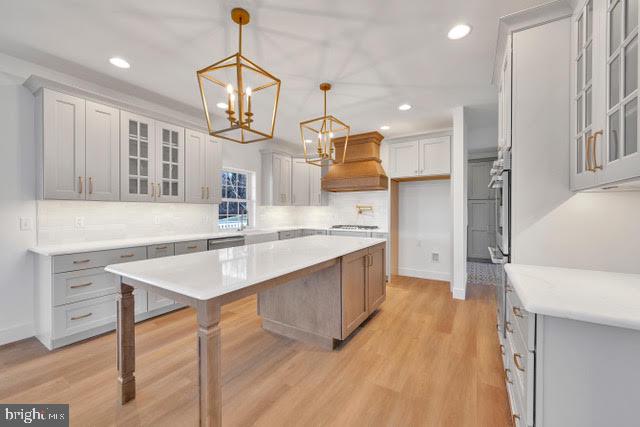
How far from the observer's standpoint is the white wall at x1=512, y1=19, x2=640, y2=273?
163 centimetres

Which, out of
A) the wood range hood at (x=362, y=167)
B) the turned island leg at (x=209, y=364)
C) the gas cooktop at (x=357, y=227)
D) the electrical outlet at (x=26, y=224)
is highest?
the wood range hood at (x=362, y=167)

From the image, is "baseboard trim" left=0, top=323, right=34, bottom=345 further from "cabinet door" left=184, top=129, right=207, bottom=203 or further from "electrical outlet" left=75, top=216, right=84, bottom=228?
"cabinet door" left=184, top=129, right=207, bottom=203

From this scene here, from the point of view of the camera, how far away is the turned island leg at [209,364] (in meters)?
1.28

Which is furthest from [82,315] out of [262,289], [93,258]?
[262,289]

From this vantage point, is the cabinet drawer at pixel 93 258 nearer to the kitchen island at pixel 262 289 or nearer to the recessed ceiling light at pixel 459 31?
the kitchen island at pixel 262 289

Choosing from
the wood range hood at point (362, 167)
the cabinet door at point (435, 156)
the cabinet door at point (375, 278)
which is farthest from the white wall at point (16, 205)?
the cabinet door at point (435, 156)

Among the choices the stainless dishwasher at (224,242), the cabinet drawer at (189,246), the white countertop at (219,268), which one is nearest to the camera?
the white countertop at (219,268)

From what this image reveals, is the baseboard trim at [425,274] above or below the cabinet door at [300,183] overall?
below

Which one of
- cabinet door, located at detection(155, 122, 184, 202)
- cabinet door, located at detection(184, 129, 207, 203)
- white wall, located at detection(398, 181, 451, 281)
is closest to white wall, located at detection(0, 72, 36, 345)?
cabinet door, located at detection(155, 122, 184, 202)

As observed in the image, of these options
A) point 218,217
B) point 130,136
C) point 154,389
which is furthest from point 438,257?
point 130,136

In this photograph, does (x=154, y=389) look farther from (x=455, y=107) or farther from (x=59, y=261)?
(x=455, y=107)

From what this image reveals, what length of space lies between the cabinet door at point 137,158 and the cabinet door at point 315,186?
3096mm

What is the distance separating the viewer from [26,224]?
2674 mm

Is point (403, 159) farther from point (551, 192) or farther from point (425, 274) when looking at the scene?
point (551, 192)
